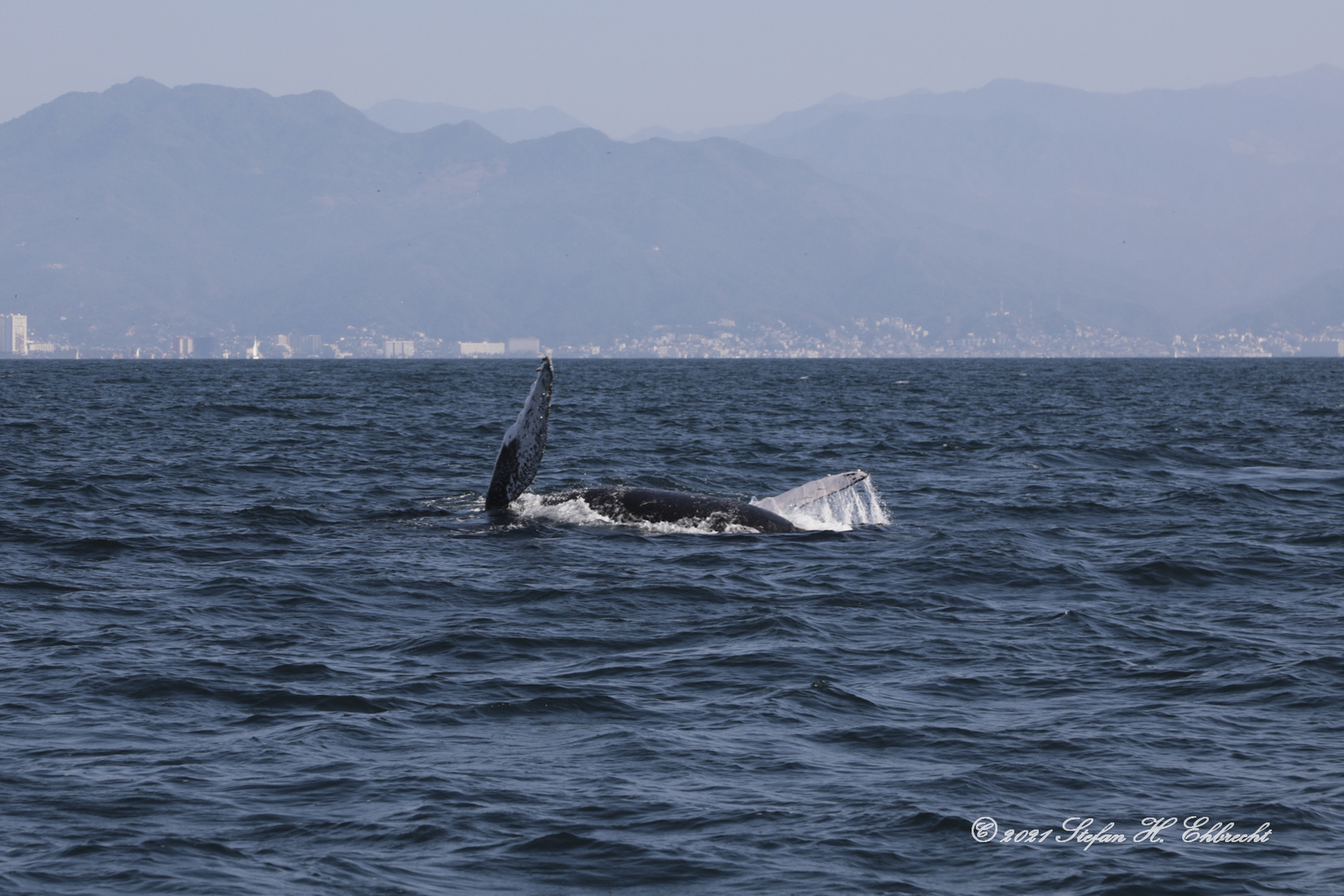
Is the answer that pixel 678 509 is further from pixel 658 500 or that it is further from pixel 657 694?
pixel 657 694

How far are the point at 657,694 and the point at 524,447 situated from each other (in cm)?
816

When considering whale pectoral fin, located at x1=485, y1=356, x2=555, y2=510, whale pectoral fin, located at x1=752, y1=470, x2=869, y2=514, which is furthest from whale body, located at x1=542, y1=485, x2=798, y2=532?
whale pectoral fin, located at x1=485, y1=356, x2=555, y2=510

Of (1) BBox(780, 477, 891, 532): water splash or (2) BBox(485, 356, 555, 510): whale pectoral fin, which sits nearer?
(2) BBox(485, 356, 555, 510): whale pectoral fin

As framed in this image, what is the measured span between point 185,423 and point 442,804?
3850 cm

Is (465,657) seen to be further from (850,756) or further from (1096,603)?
(1096,603)

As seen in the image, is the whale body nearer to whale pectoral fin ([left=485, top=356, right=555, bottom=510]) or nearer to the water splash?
the water splash

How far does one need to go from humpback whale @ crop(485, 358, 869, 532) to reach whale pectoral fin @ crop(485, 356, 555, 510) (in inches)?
0.5

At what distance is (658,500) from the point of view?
20.3m

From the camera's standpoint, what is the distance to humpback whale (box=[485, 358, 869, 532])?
19219 millimetres

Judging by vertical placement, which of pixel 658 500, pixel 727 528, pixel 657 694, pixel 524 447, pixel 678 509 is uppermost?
pixel 524 447

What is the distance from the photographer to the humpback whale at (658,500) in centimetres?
1922

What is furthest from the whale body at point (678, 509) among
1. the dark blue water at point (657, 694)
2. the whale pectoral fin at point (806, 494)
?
the dark blue water at point (657, 694)

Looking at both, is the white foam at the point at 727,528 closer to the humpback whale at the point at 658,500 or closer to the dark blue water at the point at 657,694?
the humpback whale at the point at 658,500

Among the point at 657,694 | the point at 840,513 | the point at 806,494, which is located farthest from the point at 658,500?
the point at 657,694
